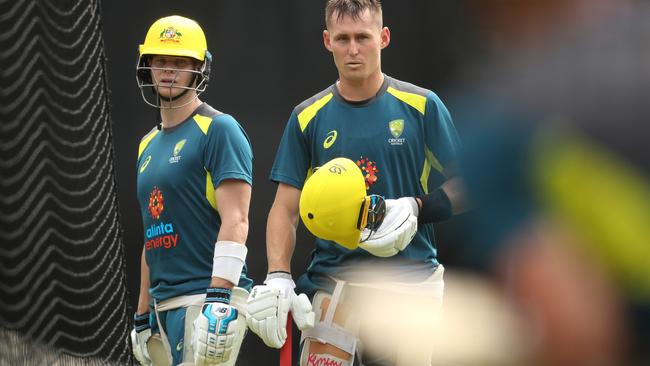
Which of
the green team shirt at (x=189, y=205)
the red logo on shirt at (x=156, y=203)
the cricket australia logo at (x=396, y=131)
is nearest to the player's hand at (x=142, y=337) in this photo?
the green team shirt at (x=189, y=205)

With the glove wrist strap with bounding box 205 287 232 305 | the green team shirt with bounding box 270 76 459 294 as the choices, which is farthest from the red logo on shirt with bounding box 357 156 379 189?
the glove wrist strap with bounding box 205 287 232 305

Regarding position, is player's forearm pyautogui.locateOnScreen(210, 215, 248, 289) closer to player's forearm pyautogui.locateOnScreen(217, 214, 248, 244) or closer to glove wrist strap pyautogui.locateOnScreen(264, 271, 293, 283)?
player's forearm pyautogui.locateOnScreen(217, 214, 248, 244)

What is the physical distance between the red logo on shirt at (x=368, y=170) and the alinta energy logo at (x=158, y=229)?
796 mm

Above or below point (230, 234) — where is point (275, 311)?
below

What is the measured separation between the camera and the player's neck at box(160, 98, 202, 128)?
4613 mm

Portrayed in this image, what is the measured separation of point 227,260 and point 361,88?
802mm

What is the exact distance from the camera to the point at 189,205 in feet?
14.5

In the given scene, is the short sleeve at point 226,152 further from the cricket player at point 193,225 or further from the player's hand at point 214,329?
the player's hand at point 214,329

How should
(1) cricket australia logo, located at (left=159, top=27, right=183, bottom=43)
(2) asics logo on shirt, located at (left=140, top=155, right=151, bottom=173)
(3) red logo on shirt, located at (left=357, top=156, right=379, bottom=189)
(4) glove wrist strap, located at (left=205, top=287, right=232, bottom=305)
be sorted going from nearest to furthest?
(3) red logo on shirt, located at (left=357, top=156, right=379, bottom=189) < (4) glove wrist strap, located at (left=205, top=287, right=232, bottom=305) < (2) asics logo on shirt, located at (left=140, top=155, right=151, bottom=173) < (1) cricket australia logo, located at (left=159, top=27, right=183, bottom=43)

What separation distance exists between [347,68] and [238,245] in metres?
0.76

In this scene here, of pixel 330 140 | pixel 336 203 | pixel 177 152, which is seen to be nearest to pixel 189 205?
pixel 177 152

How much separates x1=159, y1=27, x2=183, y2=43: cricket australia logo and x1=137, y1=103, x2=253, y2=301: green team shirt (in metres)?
0.44

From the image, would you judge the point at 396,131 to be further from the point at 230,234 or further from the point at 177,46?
the point at 177,46

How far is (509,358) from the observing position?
1638 millimetres
